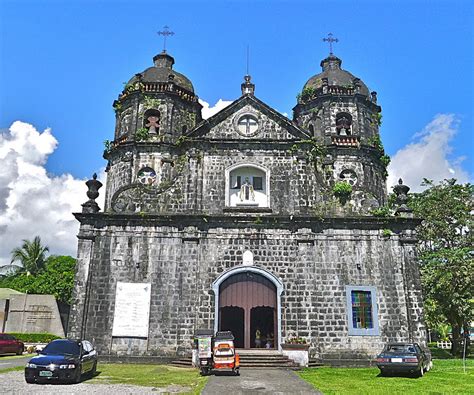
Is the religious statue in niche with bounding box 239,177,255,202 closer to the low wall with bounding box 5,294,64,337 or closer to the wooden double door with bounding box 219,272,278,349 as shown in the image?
the wooden double door with bounding box 219,272,278,349

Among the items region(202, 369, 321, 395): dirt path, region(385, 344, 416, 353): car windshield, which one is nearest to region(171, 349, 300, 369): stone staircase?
region(202, 369, 321, 395): dirt path

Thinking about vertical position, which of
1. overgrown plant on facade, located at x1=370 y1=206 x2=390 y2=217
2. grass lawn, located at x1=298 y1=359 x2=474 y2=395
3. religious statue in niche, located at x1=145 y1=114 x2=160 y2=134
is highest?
religious statue in niche, located at x1=145 y1=114 x2=160 y2=134

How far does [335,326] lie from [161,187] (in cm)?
950

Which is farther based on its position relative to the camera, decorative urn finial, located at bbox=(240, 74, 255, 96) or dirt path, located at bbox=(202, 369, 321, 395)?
decorative urn finial, located at bbox=(240, 74, 255, 96)

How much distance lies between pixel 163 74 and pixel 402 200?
13764mm

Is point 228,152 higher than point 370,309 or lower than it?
higher

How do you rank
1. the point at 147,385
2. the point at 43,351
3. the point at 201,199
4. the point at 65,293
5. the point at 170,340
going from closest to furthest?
the point at 147,385, the point at 43,351, the point at 170,340, the point at 201,199, the point at 65,293

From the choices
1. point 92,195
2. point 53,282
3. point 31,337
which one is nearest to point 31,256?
point 53,282

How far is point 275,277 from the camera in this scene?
18266 millimetres

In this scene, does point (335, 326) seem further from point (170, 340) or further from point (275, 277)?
point (170, 340)

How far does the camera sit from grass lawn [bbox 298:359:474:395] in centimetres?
1121

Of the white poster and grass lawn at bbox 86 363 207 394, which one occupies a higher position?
the white poster

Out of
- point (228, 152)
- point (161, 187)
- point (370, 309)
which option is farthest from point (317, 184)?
point (161, 187)

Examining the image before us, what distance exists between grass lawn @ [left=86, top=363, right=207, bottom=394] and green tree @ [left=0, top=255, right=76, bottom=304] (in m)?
24.5
